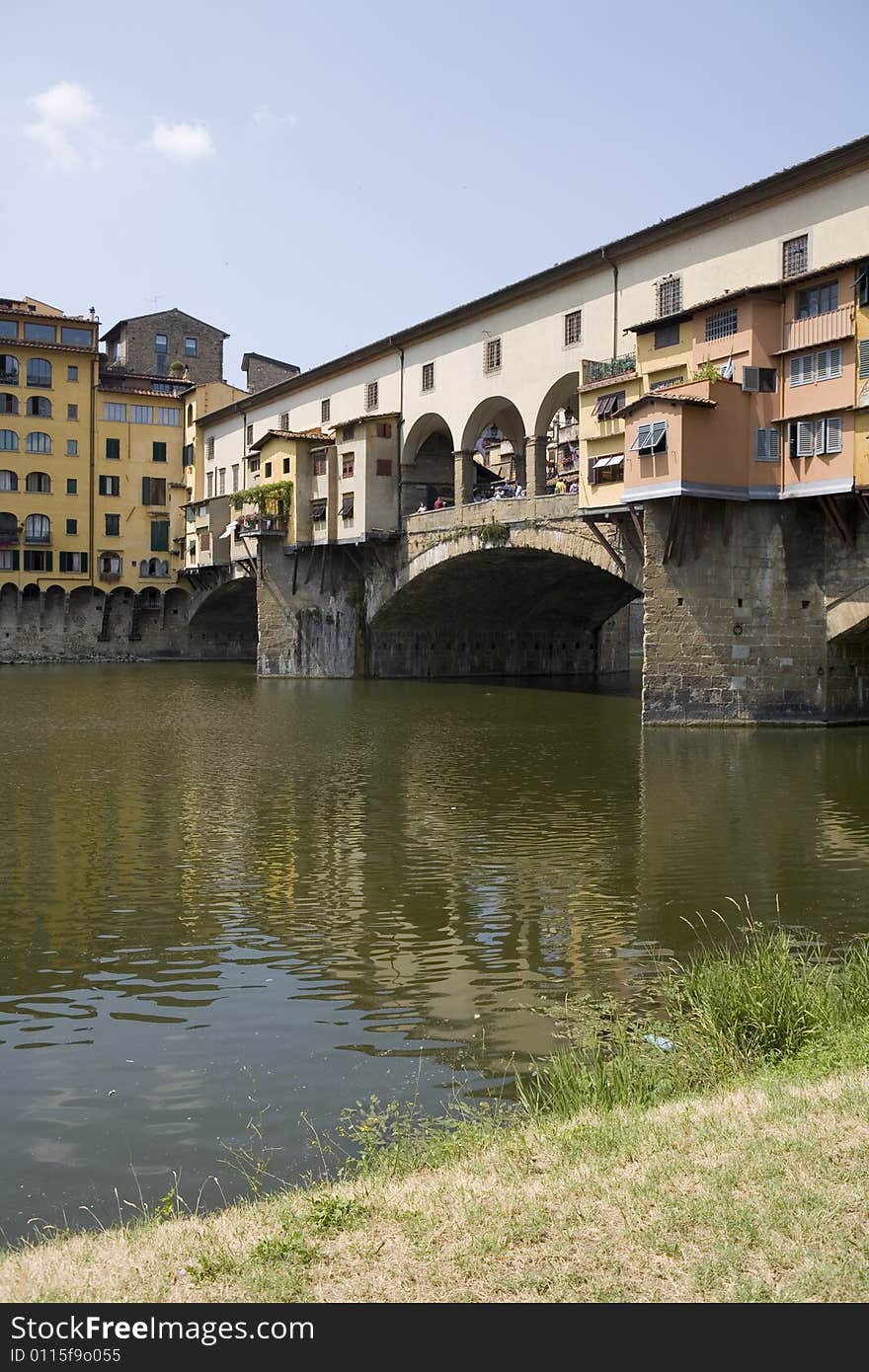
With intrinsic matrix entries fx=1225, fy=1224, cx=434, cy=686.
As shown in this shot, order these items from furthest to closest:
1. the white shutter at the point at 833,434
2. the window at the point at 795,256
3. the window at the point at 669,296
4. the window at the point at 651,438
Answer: the window at the point at 669,296, the window at the point at 651,438, the window at the point at 795,256, the white shutter at the point at 833,434

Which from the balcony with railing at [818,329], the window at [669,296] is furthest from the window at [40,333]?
the balcony with railing at [818,329]

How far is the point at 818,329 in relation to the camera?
102 ft

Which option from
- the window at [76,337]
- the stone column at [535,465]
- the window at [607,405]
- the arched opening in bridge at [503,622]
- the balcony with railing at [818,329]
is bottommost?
the arched opening in bridge at [503,622]

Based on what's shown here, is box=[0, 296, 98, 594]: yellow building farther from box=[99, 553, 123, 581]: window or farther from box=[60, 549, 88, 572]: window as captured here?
box=[99, 553, 123, 581]: window

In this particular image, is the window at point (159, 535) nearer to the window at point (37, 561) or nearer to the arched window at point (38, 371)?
the window at point (37, 561)

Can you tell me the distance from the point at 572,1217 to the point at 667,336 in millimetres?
32453

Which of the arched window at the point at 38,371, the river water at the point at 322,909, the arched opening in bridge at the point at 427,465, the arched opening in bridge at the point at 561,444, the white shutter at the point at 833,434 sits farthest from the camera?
the arched window at the point at 38,371

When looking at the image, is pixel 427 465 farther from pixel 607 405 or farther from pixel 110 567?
pixel 110 567

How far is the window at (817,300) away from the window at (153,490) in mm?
55504

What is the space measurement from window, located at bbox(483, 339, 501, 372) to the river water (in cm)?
2023

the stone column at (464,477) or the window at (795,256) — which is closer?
the window at (795,256)

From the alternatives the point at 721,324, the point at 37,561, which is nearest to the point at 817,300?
the point at 721,324

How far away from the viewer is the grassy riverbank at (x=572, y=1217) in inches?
196
